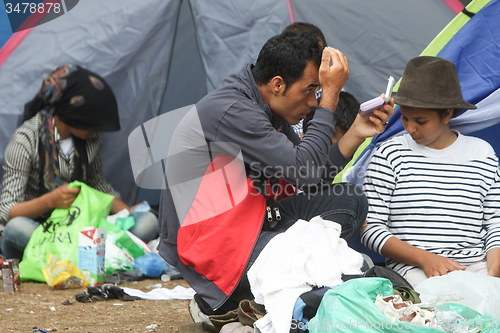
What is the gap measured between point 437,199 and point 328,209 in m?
0.46

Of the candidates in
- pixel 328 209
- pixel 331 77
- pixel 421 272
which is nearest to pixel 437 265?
pixel 421 272

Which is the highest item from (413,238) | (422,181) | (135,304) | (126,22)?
(126,22)

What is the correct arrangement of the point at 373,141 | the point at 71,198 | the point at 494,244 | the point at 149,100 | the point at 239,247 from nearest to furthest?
the point at 239,247, the point at 494,244, the point at 373,141, the point at 71,198, the point at 149,100

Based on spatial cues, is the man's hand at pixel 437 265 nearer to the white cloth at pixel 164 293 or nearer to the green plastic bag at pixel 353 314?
the green plastic bag at pixel 353 314

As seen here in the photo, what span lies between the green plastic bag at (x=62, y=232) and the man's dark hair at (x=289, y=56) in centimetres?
123

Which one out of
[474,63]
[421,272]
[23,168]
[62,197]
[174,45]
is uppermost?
[174,45]

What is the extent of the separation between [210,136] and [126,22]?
1.60 meters

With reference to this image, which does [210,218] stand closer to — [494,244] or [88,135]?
[494,244]

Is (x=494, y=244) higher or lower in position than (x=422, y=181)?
lower

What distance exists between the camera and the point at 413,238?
1.72m

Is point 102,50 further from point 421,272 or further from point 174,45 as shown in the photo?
point 421,272

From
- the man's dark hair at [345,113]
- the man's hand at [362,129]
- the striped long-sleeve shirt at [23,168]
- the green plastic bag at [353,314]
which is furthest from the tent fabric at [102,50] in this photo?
the green plastic bag at [353,314]

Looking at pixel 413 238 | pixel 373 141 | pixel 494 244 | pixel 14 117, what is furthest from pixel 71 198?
pixel 494 244

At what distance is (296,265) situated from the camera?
50.1 inches
